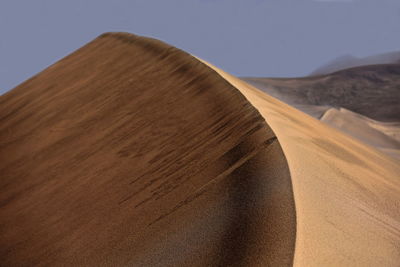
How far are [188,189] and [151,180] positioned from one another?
0.57m

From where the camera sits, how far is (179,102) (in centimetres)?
645

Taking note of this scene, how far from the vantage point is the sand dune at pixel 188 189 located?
3146 millimetres

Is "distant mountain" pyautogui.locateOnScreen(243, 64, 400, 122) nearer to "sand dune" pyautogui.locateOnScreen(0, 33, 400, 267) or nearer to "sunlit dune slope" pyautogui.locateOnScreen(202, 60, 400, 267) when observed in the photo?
"sand dune" pyautogui.locateOnScreen(0, 33, 400, 267)

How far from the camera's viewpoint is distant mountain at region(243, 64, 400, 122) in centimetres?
2603

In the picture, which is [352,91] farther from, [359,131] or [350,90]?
[359,131]

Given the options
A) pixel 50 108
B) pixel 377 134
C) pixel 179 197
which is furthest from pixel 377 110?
pixel 179 197

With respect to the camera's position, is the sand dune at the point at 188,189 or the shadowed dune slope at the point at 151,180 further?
the shadowed dune slope at the point at 151,180

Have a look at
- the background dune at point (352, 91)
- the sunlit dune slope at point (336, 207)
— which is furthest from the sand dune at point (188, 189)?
the background dune at point (352, 91)

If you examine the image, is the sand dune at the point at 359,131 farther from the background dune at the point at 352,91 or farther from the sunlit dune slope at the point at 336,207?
the sunlit dune slope at the point at 336,207

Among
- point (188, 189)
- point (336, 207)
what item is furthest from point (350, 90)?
point (336, 207)

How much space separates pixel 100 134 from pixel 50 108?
2726 mm

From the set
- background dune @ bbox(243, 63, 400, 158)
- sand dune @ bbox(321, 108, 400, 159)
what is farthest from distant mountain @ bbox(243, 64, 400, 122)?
sand dune @ bbox(321, 108, 400, 159)

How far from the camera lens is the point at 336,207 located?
3611 mm

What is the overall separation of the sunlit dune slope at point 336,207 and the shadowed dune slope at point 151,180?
108 mm
